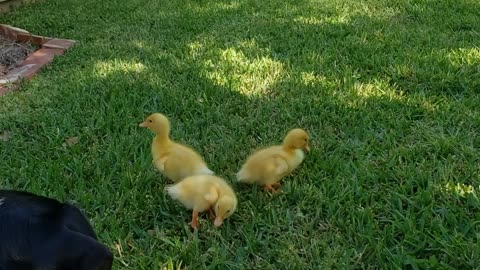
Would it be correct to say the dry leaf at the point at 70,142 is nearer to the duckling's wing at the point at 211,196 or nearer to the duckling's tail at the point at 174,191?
the duckling's tail at the point at 174,191

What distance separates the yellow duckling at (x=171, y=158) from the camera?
2.51 meters

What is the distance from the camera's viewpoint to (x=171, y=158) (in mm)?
2525

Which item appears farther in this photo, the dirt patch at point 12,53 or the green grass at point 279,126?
the dirt patch at point 12,53

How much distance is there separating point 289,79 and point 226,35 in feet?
3.74

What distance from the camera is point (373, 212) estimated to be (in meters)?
2.30

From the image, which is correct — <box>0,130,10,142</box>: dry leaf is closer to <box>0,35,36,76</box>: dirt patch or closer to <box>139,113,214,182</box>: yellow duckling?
<box>139,113,214,182</box>: yellow duckling

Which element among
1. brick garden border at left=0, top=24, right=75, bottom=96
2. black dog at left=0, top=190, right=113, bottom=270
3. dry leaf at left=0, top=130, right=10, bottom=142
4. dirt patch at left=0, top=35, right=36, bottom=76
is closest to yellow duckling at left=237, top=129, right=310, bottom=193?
black dog at left=0, top=190, right=113, bottom=270

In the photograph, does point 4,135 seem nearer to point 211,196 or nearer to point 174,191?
point 174,191

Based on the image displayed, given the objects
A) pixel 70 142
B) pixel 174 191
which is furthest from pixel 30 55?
pixel 174 191

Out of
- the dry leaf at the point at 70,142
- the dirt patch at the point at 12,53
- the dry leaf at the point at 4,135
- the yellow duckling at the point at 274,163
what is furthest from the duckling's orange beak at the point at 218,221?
the dirt patch at the point at 12,53

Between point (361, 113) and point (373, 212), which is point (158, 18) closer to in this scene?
point (361, 113)

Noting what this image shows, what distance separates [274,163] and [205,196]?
38 cm

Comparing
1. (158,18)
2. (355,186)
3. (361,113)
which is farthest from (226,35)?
(355,186)

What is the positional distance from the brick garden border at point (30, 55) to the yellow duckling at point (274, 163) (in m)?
2.02
